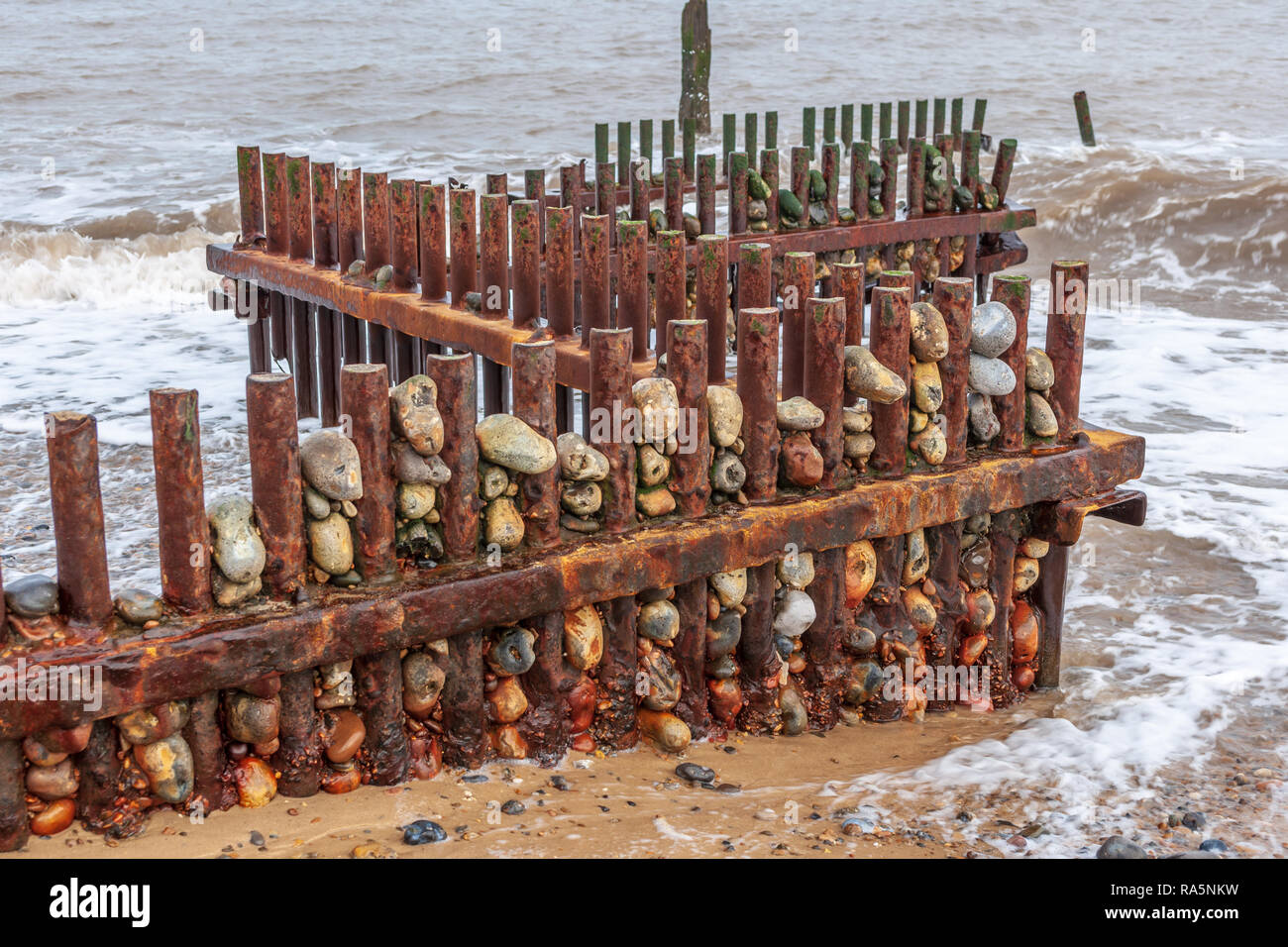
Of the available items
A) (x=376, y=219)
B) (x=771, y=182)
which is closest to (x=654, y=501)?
(x=376, y=219)

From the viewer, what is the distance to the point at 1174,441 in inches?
337

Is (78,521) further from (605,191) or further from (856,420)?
(605,191)

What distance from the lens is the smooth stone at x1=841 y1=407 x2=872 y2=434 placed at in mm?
3977

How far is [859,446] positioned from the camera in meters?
4.00

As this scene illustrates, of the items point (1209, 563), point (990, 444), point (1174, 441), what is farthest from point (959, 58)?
point (990, 444)

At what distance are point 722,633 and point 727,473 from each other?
45 cm

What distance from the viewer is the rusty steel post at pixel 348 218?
20.9ft

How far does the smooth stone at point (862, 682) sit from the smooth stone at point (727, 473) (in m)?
0.74

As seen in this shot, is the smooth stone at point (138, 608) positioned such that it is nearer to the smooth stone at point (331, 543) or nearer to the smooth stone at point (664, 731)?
the smooth stone at point (331, 543)

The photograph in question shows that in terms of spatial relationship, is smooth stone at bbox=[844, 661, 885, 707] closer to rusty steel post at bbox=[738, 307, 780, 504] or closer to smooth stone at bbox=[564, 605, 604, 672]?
rusty steel post at bbox=[738, 307, 780, 504]

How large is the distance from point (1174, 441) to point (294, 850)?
22.5ft

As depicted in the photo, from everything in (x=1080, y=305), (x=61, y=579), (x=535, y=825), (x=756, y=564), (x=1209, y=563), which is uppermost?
(x=1080, y=305)

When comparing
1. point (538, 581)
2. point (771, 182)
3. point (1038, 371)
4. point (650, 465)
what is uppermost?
point (771, 182)

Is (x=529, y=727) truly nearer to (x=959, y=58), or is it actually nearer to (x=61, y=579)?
(x=61, y=579)
